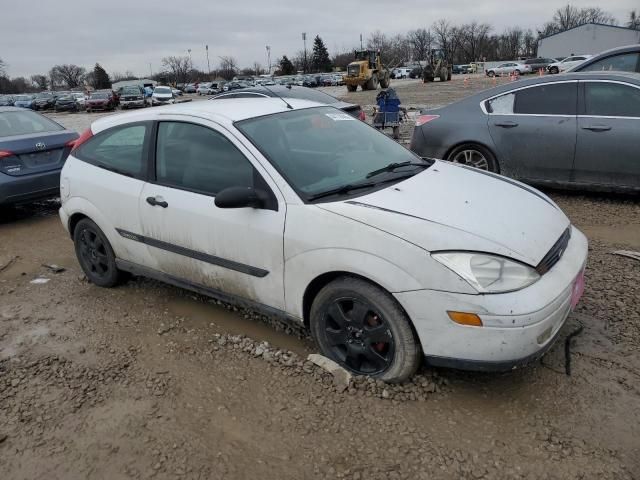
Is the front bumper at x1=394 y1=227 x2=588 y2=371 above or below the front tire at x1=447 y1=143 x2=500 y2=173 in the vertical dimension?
below

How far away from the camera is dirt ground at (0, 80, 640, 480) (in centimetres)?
252

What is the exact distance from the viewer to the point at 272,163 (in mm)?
3275

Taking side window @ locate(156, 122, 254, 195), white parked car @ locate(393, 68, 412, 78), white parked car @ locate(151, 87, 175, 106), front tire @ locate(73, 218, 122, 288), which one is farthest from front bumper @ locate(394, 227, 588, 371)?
white parked car @ locate(393, 68, 412, 78)

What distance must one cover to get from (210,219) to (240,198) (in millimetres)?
412

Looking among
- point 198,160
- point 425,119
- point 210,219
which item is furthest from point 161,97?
point 210,219

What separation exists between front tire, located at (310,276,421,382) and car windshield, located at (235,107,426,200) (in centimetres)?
61

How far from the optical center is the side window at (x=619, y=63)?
28.1 ft

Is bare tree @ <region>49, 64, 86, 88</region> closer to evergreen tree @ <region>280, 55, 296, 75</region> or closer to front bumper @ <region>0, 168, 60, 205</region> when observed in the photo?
evergreen tree @ <region>280, 55, 296, 75</region>

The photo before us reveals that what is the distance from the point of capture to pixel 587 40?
7400 centimetres

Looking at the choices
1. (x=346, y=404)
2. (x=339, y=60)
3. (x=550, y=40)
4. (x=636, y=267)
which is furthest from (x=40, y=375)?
(x=339, y=60)

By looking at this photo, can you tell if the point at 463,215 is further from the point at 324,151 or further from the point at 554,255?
the point at 324,151

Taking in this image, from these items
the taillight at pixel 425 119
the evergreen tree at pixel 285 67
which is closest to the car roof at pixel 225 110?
the taillight at pixel 425 119

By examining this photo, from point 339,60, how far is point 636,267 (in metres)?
116

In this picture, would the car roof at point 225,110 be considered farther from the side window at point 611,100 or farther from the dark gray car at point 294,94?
the dark gray car at point 294,94
